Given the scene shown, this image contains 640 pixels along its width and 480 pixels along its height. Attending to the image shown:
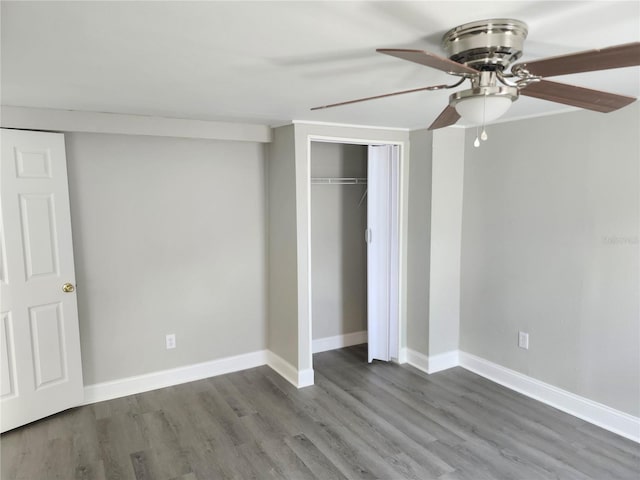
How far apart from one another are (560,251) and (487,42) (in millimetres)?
2221

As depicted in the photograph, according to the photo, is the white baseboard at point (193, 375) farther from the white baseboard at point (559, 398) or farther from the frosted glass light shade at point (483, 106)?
the frosted glass light shade at point (483, 106)

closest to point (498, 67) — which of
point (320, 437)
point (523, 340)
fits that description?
point (320, 437)

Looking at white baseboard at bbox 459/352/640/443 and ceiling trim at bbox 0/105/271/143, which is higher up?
ceiling trim at bbox 0/105/271/143

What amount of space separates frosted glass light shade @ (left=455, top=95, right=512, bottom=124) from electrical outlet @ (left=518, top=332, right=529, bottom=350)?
2411mm

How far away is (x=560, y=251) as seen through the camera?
3.25m

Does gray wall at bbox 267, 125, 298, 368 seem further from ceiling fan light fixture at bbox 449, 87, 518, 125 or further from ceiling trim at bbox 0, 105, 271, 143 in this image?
ceiling fan light fixture at bbox 449, 87, 518, 125

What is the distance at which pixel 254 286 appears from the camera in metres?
4.06

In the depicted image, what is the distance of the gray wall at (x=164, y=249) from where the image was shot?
11.0 ft

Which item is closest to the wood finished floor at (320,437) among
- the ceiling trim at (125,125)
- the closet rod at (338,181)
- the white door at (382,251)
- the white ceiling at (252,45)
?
the white door at (382,251)

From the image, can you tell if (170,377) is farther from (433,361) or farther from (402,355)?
(433,361)

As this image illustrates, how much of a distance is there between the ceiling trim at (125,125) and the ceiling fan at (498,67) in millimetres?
2300

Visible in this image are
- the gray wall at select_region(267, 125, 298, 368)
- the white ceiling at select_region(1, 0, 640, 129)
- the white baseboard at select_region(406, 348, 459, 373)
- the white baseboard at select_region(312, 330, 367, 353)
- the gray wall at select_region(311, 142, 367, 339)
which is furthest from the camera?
Answer: the white baseboard at select_region(312, 330, 367, 353)

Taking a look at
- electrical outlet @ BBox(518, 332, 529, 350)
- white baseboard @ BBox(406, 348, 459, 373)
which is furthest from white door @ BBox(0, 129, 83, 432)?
electrical outlet @ BBox(518, 332, 529, 350)

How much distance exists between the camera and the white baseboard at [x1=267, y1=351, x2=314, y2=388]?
3.72 m
